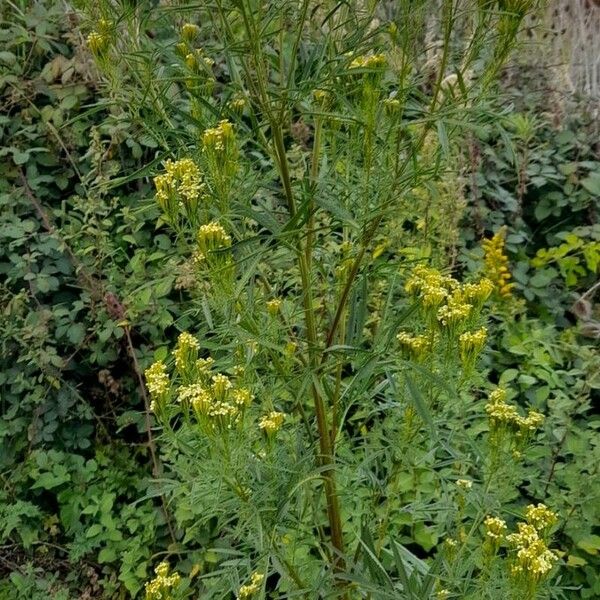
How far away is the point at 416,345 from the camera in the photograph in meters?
1.43

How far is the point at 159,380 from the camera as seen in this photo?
4.69 ft

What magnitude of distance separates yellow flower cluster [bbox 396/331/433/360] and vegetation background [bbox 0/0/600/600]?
93 centimetres

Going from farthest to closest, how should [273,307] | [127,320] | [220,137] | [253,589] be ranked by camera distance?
[127,320] → [273,307] → [253,589] → [220,137]

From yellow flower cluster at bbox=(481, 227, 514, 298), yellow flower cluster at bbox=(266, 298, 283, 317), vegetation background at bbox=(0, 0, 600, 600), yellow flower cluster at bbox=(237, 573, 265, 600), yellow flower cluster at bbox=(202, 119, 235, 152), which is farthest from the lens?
yellow flower cluster at bbox=(481, 227, 514, 298)

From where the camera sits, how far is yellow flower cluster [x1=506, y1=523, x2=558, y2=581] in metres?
1.34

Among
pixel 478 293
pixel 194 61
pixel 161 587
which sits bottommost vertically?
pixel 161 587

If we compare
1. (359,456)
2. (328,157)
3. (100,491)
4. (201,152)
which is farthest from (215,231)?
(100,491)

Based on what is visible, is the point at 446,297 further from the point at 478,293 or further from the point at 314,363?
the point at 314,363

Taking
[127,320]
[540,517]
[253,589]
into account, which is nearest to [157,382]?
[253,589]

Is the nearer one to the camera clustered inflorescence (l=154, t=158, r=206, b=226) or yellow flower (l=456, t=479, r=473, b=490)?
clustered inflorescence (l=154, t=158, r=206, b=226)

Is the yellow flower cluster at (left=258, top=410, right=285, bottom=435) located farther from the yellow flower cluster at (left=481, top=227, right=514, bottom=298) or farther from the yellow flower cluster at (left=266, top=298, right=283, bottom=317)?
the yellow flower cluster at (left=481, top=227, right=514, bottom=298)

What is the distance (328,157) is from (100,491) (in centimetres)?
172

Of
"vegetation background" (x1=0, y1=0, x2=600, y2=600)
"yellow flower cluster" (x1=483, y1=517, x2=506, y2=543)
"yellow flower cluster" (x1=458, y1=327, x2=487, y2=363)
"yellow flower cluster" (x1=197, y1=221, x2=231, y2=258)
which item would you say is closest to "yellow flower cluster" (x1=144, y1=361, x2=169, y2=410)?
"yellow flower cluster" (x1=197, y1=221, x2=231, y2=258)

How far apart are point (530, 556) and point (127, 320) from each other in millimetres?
1835
